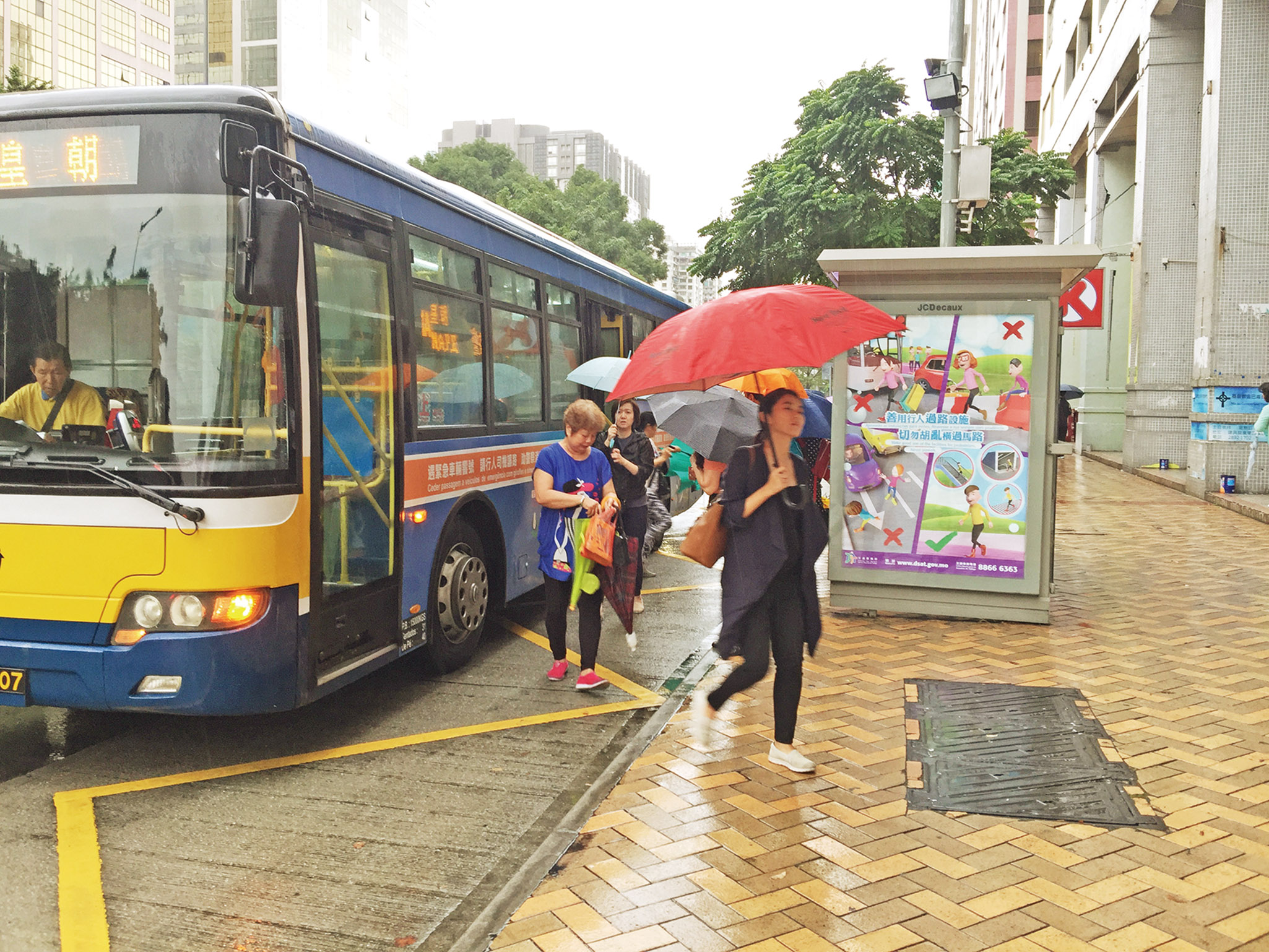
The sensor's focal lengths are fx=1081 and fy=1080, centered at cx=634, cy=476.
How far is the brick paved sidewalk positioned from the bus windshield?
7.26 ft

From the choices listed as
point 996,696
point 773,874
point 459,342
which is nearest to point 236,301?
point 459,342

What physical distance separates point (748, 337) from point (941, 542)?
3.72 metres

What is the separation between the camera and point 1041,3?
168 ft

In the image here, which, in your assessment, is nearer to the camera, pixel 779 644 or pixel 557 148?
pixel 779 644

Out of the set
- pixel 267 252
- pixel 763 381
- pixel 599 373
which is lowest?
pixel 763 381

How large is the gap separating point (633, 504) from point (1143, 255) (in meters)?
18.0

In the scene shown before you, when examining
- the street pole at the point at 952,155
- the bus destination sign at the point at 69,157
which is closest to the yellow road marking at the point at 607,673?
the bus destination sign at the point at 69,157

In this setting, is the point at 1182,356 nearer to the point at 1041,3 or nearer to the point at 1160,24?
the point at 1160,24

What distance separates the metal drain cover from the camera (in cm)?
425

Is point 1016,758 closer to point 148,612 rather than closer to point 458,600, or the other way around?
point 458,600

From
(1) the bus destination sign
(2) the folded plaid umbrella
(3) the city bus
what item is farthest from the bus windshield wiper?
(2) the folded plaid umbrella

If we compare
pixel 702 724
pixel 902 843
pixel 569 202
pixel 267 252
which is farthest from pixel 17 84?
pixel 569 202

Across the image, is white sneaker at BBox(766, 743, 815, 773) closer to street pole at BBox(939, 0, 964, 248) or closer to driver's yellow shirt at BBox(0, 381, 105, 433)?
driver's yellow shirt at BBox(0, 381, 105, 433)

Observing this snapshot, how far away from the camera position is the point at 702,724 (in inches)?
192
